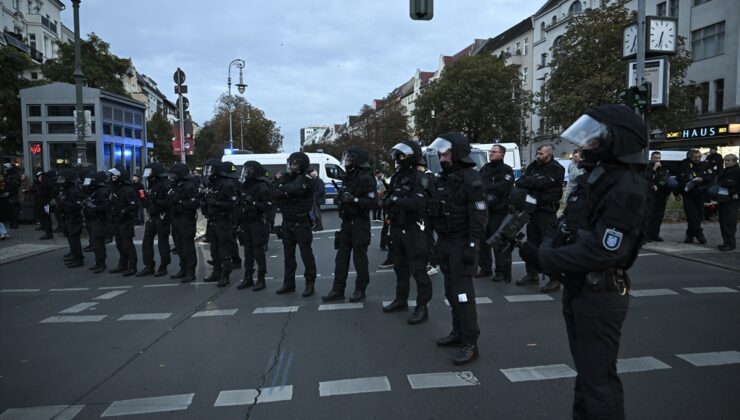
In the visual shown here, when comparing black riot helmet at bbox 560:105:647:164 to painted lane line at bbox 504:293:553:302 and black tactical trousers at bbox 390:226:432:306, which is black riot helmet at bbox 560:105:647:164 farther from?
painted lane line at bbox 504:293:553:302

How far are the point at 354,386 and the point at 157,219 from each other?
602cm

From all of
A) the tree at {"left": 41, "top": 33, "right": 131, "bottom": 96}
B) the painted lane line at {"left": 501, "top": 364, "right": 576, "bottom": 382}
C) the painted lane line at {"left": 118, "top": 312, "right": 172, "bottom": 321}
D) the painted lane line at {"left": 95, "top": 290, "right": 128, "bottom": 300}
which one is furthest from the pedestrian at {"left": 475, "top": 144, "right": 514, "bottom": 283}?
the tree at {"left": 41, "top": 33, "right": 131, "bottom": 96}

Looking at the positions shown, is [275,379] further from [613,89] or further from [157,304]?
[613,89]

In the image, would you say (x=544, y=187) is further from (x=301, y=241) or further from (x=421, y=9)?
(x=421, y=9)

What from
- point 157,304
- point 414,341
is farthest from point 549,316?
point 157,304

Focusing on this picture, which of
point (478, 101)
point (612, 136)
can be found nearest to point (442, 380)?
point (612, 136)

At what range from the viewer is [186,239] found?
841 cm

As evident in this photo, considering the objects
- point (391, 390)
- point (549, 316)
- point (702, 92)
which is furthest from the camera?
point (702, 92)

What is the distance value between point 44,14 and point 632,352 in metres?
61.1

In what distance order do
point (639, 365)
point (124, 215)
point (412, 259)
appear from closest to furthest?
point (639, 365)
point (412, 259)
point (124, 215)

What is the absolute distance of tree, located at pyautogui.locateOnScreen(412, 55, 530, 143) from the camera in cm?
4222

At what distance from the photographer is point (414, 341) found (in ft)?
16.6

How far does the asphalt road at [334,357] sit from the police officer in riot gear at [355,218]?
34 cm

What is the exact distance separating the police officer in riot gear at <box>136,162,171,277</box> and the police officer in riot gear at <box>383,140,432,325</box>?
4426 millimetres
